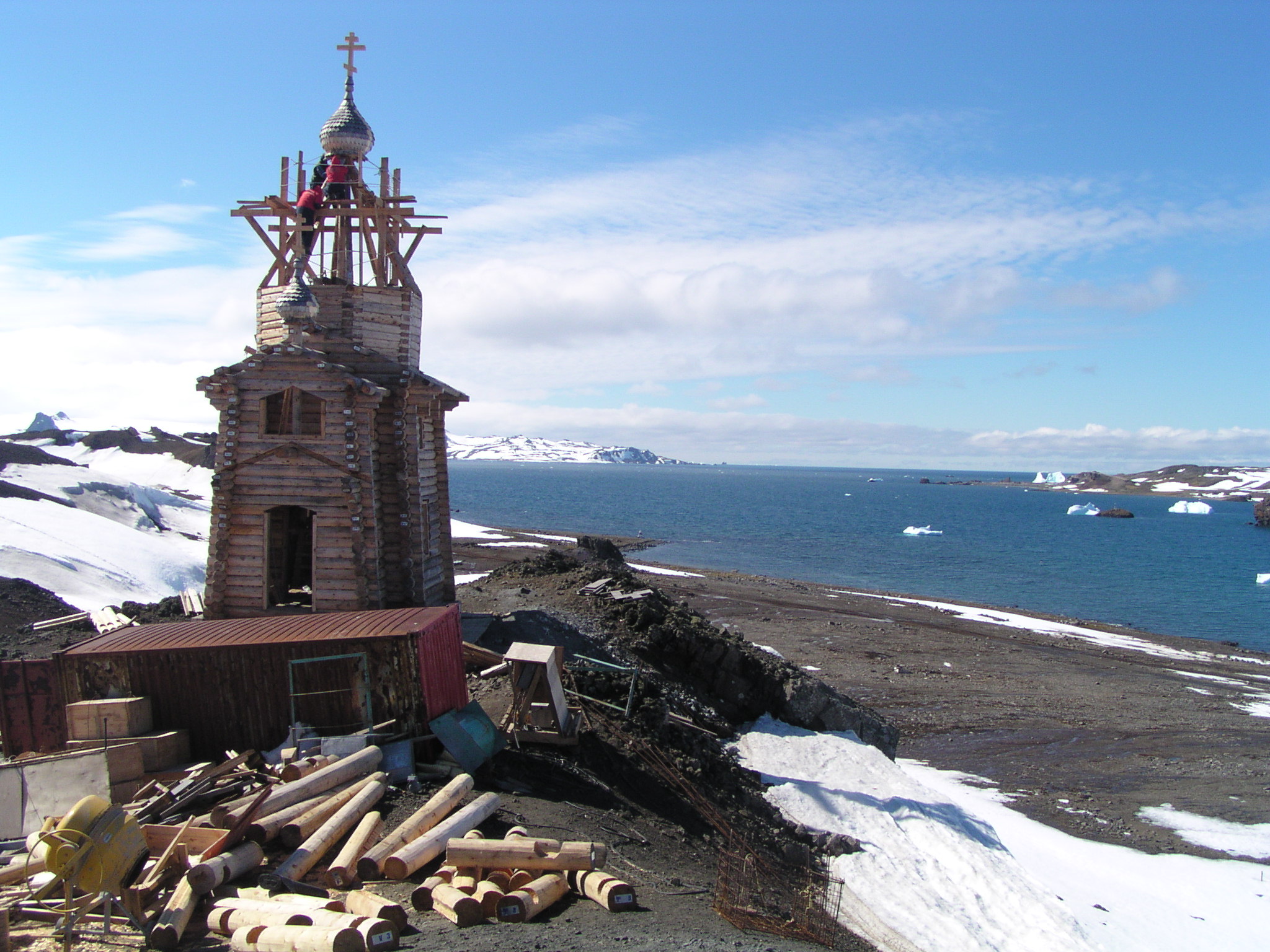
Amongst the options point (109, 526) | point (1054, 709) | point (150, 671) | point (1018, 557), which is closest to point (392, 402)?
point (150, 671)

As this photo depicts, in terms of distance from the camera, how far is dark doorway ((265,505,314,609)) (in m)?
19.7

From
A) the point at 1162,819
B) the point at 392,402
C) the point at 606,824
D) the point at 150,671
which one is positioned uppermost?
the point at 392,402

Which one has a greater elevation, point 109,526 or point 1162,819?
point 109,526

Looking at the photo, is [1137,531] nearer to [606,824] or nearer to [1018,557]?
[1018,557]

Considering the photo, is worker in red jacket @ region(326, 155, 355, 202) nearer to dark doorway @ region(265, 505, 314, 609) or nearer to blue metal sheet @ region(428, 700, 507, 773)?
dark doorway @ region(265, 505, 314, 609)

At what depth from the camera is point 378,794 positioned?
10.7 m

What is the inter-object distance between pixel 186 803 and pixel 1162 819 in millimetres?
21449

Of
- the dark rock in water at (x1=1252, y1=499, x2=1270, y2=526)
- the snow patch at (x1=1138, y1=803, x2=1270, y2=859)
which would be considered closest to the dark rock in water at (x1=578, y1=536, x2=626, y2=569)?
the snow patch at (x1=1138, y1=803, x2=1270, y2=859)

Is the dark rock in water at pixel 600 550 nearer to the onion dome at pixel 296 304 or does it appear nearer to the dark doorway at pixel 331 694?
the onion dome at pixel 296 304

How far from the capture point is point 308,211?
19500 mm

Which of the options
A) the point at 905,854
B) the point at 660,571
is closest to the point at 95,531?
the point at 905,854

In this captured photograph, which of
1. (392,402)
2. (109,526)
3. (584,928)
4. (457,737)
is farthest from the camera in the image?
(109,526)

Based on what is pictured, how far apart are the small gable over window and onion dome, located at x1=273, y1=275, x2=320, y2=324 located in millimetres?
1494

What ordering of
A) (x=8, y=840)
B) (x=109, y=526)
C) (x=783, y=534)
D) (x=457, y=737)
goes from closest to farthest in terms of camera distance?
(x=8, y=840) → (x=457, y=737) → (x=109, y=526) → (x=783, y=534)
